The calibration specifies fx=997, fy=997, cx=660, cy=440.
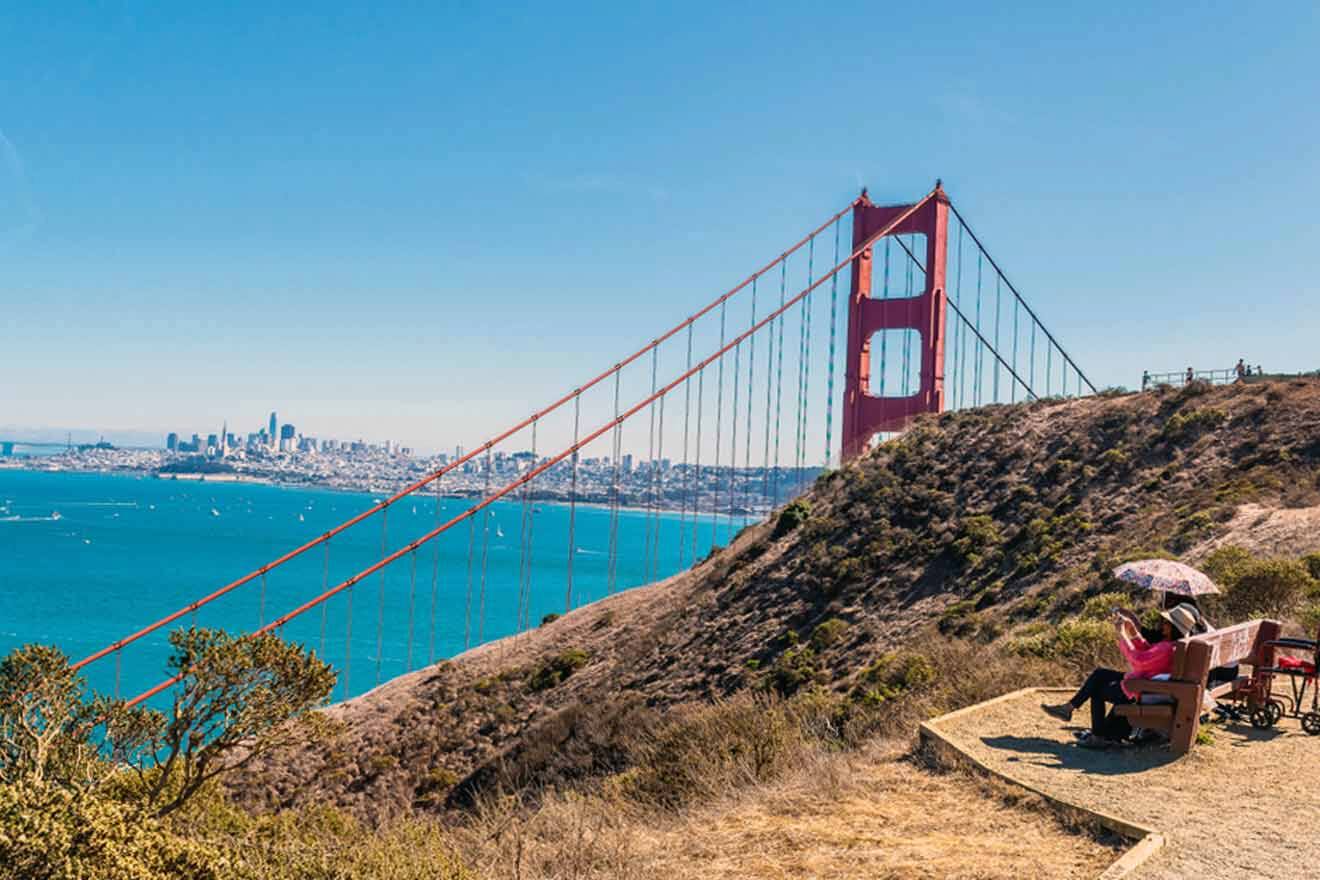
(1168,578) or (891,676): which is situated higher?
(1168,578)

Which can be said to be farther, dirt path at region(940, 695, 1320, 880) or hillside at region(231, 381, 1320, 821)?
A: hillside at region(231, 381, 1320, 821)

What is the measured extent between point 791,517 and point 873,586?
7.62 m

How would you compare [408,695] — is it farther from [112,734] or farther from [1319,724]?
[1319,724]

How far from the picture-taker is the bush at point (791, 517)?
3844 cm

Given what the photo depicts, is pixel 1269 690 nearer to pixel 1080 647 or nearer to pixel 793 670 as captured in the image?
pixel 1080 647

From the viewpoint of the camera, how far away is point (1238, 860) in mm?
6699

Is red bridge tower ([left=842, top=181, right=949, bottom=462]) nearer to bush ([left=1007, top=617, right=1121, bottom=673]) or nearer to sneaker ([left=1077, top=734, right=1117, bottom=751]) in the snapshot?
bush ([left=1007, top=617, right=1121, bottom=673])

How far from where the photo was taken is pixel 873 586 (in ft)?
104

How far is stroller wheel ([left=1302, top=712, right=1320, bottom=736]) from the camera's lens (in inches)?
390

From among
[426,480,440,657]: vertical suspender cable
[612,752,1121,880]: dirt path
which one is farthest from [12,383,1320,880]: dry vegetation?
[426,480,440,657]: vertical suspender cable

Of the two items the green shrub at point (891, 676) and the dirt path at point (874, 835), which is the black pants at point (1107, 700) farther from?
the green shrub at point (891, 676)

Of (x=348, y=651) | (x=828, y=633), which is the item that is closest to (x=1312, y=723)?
(x=828, y=633)

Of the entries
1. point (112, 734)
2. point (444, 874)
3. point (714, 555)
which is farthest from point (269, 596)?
point (444, 874)

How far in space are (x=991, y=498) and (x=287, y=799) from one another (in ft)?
79.8
